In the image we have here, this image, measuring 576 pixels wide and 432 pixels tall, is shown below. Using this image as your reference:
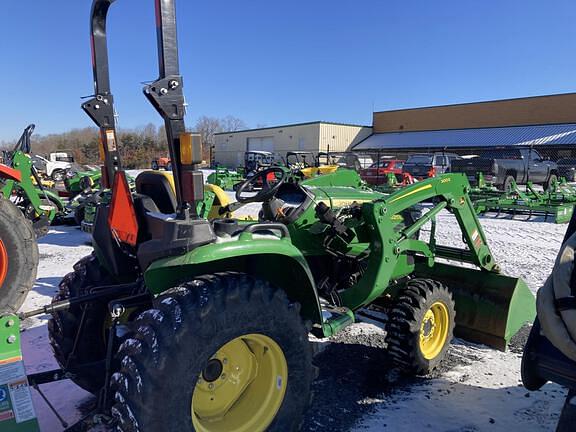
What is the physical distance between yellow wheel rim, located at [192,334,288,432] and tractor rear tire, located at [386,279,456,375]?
4.59 feet

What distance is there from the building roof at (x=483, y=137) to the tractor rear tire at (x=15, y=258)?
32.4 metres

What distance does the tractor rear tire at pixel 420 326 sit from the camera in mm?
3469

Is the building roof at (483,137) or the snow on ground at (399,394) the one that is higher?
the building roof at (483,137)

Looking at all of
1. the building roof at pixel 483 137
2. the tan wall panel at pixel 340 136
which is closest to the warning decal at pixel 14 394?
the building roof at pixel 483 137

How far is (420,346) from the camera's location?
3.58m

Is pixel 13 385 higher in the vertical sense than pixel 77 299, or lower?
lower

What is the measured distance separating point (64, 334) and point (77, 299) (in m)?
0.45

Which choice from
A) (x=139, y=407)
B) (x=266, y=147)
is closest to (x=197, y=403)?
(x=139, y=407)

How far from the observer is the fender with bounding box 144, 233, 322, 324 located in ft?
6.99

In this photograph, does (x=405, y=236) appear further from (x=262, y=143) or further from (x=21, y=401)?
(x=262, y=143)

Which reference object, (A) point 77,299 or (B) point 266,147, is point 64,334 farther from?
(B) point 266,147

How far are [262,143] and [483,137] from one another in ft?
77.1

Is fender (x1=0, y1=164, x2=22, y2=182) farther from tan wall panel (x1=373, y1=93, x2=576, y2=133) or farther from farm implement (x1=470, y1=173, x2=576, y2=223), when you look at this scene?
tan wall panel (x1=373, y1=93, x2=576, y2=133)

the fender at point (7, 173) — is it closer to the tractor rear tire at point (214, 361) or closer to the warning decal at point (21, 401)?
the warning decal at point (21, 401)
